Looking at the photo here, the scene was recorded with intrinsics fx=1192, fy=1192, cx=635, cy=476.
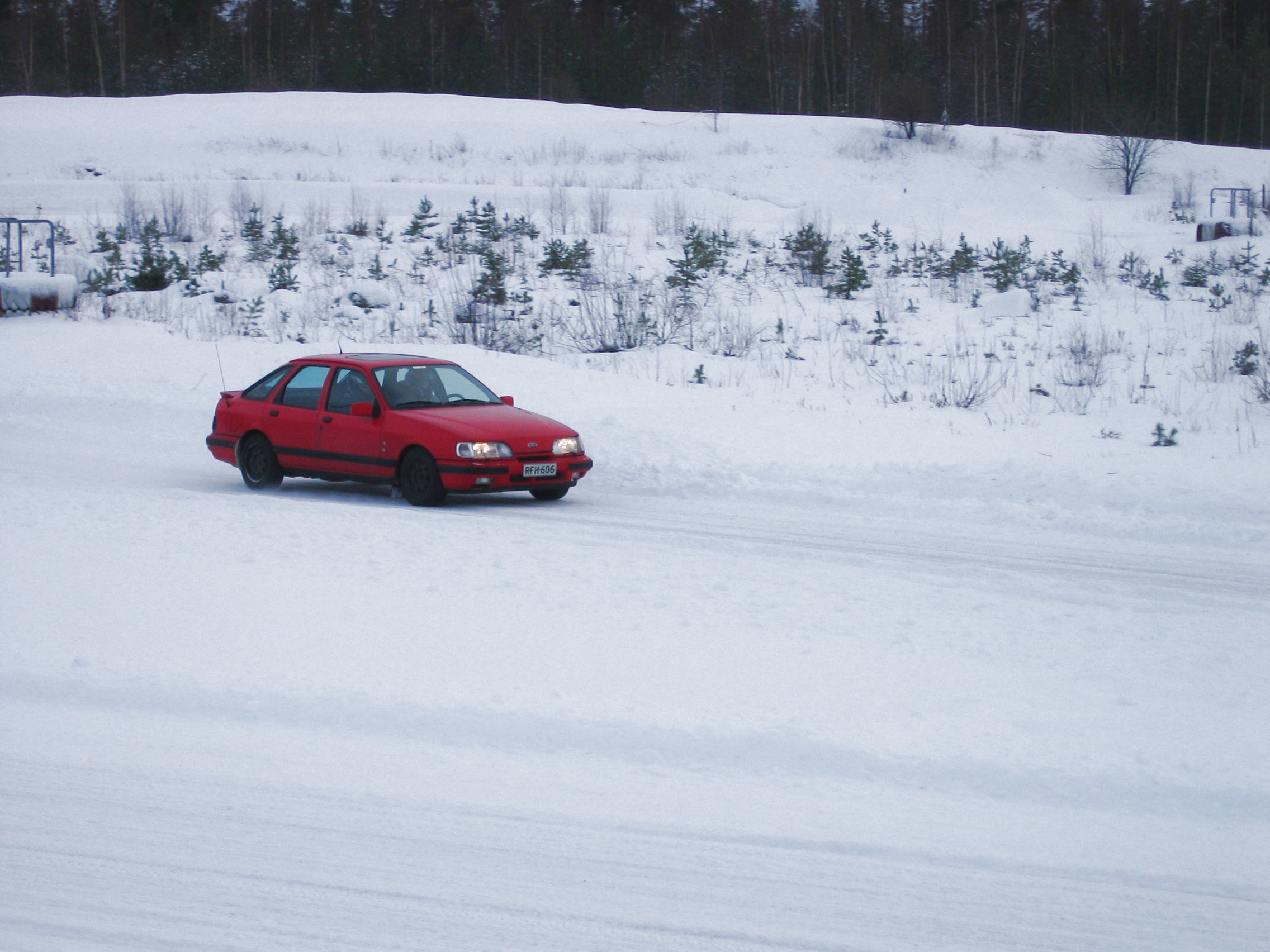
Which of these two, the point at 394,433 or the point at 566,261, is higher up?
the point at 566,261

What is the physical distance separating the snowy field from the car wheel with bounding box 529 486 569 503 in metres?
0.24

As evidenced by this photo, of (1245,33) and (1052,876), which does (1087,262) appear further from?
(1245,33)

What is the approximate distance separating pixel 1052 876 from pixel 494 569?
15.2 feet

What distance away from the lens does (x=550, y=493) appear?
11.5 metres

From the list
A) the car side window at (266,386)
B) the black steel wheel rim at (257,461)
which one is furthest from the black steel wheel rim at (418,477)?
the car side window at (266,386)

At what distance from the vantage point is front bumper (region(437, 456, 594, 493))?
35.2ft

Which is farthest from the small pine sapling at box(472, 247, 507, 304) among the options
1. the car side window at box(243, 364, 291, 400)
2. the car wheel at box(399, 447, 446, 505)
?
the car wheel at box(399, 447, 446, 505)

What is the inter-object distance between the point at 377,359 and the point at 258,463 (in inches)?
62.5

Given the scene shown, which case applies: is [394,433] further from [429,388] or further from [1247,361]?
[1247,361]

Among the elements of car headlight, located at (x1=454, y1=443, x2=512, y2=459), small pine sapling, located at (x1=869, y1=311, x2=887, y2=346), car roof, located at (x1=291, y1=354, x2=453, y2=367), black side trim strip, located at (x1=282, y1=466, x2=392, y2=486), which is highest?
small pine sapling, located at (x1=869, y1=311, x2=887, y2=346)

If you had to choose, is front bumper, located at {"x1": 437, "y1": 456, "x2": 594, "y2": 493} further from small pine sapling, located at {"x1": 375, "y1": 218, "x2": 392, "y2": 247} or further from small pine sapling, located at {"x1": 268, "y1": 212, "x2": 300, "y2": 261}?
small pine sapling, located at {"x1": 375, "y1": 218, "x2": 392, "y2": 247}

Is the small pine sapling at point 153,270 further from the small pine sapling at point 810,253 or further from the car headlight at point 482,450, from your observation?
the car headlight at point 482,450

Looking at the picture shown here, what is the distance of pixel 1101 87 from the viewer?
7056 centimetres

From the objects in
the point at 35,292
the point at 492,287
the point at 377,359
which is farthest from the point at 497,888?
the point at 35,292
